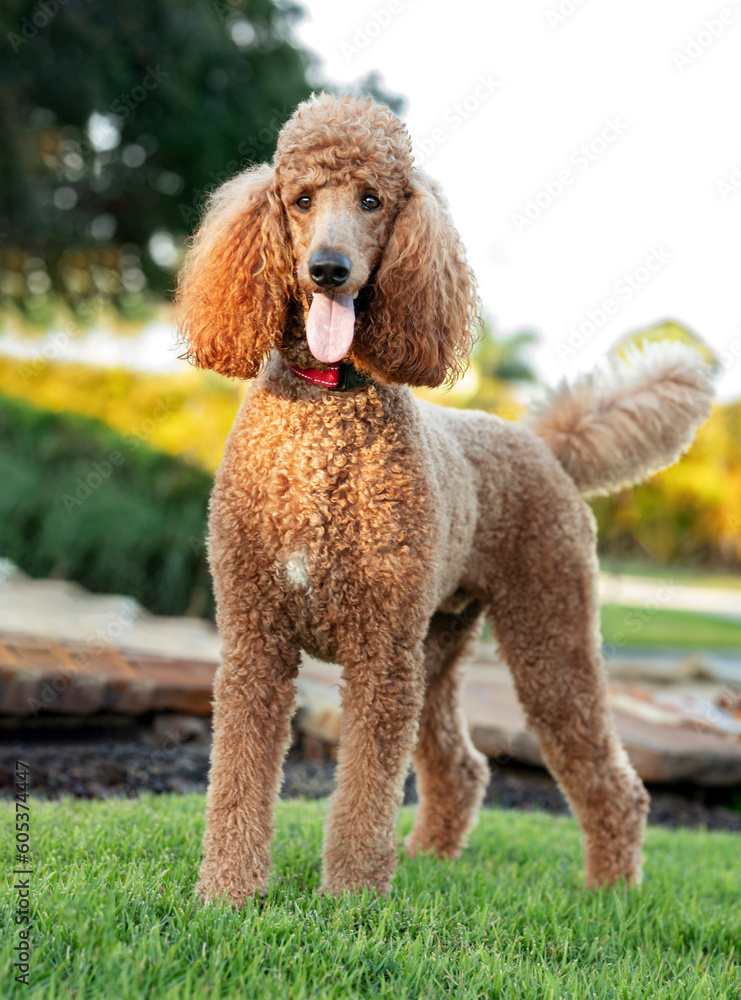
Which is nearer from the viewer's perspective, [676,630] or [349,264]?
[349,264]

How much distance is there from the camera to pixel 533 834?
3986 millimetres

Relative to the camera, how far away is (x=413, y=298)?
2.38m

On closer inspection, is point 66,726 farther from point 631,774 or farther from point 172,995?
point 172,995

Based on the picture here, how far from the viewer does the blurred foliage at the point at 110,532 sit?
7438mm

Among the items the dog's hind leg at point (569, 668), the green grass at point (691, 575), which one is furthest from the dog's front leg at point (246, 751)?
the green grass at point (691, 575)

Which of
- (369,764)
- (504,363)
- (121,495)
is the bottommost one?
(369,764)

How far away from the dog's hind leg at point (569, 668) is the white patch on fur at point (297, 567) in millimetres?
1019

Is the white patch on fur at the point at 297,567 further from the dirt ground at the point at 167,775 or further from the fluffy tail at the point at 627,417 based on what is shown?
the dirt ground at the point at 167,775

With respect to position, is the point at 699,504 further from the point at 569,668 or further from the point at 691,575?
the point at 569,668

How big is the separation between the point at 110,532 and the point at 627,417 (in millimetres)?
5162

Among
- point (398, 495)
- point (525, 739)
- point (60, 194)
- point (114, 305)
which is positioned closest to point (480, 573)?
point (398, 495)

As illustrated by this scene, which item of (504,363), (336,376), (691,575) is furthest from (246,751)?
(691,575)

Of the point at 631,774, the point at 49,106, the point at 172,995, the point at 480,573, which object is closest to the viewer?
the point at 172,995

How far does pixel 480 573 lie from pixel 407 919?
46.4 inches
